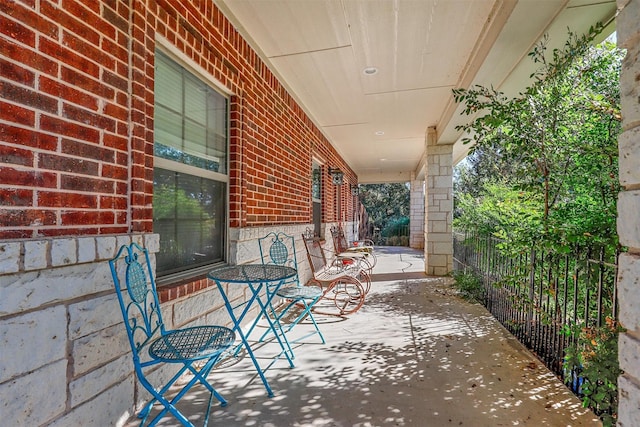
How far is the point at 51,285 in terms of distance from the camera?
1.28 metres

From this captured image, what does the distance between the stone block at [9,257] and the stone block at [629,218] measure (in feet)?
6.65

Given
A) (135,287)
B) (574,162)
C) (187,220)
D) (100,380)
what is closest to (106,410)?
(100,380)

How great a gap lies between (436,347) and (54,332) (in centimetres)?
249

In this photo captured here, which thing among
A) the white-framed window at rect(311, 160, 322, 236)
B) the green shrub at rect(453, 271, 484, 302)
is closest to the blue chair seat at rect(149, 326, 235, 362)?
the green shrub at rect(453, 271, 484, 302)

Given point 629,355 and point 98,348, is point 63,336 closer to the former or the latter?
point 98,348

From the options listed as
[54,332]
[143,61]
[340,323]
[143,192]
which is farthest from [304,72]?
[54,332]

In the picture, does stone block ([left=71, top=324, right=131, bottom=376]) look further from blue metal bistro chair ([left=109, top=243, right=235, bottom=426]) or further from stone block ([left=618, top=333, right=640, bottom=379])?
stone block ([left=618, top=333, right=640, bottom=379])

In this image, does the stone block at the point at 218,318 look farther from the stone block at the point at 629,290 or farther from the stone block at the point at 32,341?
the stone block at the point at 629,290

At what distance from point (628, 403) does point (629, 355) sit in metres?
0.15

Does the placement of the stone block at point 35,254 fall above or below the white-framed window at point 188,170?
below

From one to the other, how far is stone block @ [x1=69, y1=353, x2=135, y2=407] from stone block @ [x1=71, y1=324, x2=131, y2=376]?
1.1 inches

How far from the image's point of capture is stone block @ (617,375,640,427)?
95 cm

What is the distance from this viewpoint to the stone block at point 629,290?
0.95m

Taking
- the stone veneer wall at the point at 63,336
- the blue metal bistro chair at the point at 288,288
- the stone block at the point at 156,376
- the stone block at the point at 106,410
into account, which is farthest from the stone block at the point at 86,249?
the blue metal bistro chair at the point at 288,288
